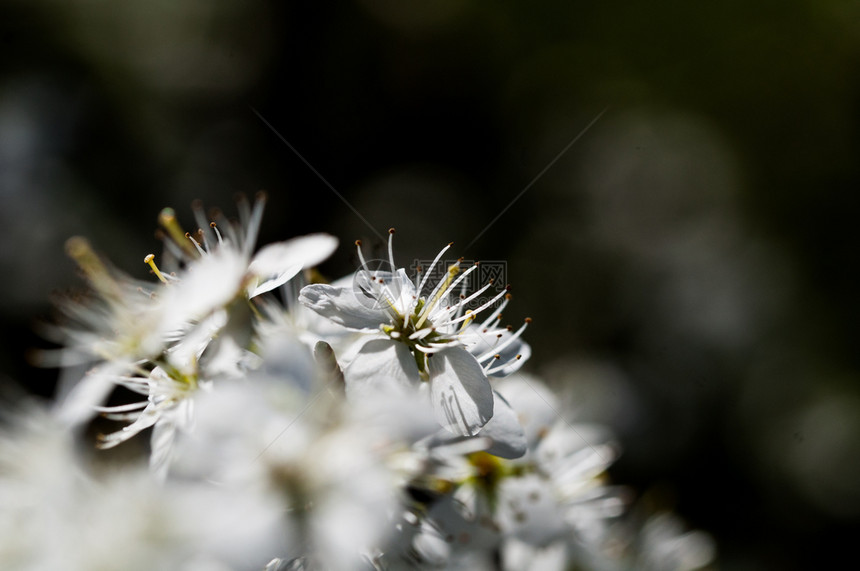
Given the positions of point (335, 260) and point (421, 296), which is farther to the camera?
point (335, 260)

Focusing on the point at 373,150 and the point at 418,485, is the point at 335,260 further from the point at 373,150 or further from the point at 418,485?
the point at 418,485

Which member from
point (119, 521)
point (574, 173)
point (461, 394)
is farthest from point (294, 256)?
point (574, 173)

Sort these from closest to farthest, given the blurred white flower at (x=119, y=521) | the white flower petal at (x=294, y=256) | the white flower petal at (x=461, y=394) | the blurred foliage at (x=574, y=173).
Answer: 1. the blurred white flower at (x=119, y=521)
2. the white flower petal at (x=461, y=394)
3. the white flower petal at (x=294, y=256)
4. the blurred foliage at (x=574, y=173)

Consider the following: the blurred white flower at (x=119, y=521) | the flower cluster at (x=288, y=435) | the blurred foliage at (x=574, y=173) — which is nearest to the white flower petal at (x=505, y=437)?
the flower cluster at (x=288, y=435)

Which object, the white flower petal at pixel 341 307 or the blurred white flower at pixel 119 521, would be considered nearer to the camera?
the blurred white flower at pixel 119 521

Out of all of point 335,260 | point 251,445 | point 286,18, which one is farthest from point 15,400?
point 286,18

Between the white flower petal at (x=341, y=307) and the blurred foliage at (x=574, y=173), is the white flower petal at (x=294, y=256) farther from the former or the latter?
the blurred foliage at (x=574, y=173)

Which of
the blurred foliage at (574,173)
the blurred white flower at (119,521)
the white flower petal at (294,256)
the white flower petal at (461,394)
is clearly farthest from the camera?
the blurred foliage at (574,173)

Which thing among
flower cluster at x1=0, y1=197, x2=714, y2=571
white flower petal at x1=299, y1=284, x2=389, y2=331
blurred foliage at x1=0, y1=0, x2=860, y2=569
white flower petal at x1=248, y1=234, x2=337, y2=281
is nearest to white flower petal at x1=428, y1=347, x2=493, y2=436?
flower cluster at x1=0, y1=197, x2=714, y2=571

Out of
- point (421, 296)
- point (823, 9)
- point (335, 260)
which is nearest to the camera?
point (421, 296)
